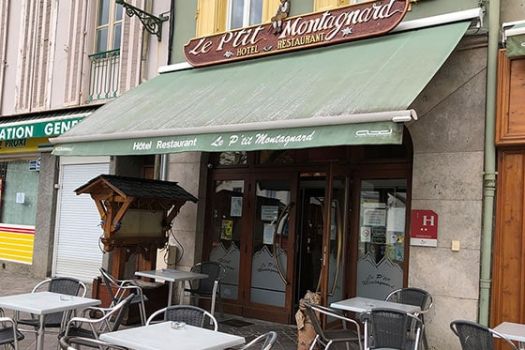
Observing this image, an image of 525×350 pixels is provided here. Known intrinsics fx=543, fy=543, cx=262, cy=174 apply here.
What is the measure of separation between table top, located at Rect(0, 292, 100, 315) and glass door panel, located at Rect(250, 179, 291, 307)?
373cm

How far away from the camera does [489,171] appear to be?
6.24m

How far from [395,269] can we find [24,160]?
32.1 ft

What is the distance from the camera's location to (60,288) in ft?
19.9

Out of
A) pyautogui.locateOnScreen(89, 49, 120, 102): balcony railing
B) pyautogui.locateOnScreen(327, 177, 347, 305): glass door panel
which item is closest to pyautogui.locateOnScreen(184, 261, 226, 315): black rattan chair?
pyautogui.locateOnScreen(327, 177, 347, 305): glass door panel

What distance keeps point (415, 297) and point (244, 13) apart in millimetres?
5502

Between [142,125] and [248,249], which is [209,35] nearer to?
[142,125]

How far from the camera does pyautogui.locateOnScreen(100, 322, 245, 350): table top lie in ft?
12.4

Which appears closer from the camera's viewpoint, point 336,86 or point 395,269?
point 336,86

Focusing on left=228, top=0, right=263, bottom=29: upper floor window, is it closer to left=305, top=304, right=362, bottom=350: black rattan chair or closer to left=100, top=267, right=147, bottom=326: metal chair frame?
left=100, top=267, right=147, bottom=326: metal chair frame

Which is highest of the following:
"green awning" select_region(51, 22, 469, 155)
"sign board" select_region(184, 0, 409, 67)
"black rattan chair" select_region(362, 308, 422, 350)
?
"sign board" select_region(184, 0, 409, 67)

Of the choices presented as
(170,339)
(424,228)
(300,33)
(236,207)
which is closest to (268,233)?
(236,207)

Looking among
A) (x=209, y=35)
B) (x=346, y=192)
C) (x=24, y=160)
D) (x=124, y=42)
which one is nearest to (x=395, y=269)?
(x=346, y=192)

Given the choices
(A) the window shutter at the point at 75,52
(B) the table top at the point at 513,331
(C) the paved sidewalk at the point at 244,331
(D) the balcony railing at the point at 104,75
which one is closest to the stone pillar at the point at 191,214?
(C) the paved sidewalk at the point at 244,331

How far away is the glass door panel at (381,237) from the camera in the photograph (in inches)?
294
